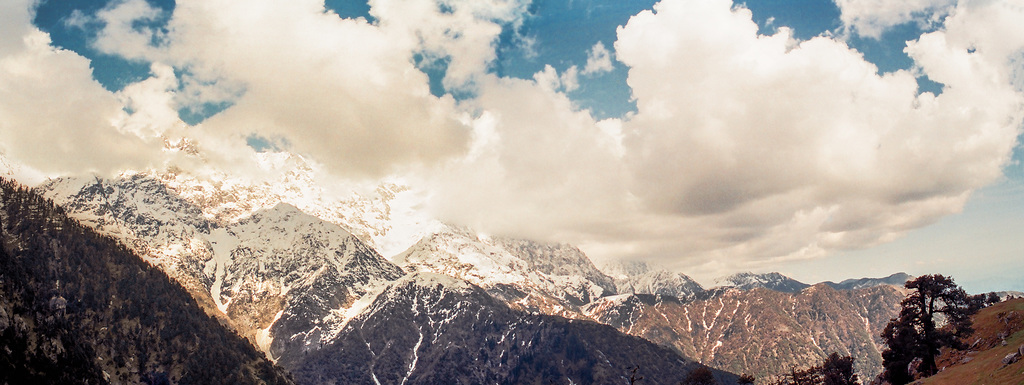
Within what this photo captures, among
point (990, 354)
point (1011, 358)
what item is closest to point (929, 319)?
point (990, 354)

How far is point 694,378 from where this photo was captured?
527 feet

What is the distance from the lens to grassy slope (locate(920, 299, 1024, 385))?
62.4 m

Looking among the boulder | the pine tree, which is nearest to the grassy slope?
→ the boulder

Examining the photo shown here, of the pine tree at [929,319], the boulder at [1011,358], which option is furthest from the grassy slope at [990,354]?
the pine tree at [929,319]

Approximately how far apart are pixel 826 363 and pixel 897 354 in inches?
1690

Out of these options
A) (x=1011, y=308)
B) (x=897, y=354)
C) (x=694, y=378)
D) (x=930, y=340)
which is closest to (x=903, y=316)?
(x=930, y=340)

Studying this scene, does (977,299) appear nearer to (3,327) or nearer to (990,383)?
(990,383)

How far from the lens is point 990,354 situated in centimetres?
8125

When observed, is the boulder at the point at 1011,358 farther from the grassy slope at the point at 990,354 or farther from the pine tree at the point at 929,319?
the pine tree at the point at 929,319

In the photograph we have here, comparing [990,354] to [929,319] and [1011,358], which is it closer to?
[929,319]

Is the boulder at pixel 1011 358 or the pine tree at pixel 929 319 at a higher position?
the pine tree at pixel 929 319

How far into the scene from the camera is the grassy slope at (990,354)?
6244 centimetres

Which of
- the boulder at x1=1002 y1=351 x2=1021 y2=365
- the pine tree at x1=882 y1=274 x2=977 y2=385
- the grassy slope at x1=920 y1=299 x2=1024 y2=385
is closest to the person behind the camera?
the grassy slope at x1=920 y1=299 x2=1024 y2=385

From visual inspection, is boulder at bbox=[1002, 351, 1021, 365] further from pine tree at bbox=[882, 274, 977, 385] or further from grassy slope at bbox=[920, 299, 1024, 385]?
pine tree at bbox=[882, 274, 977, 385]
